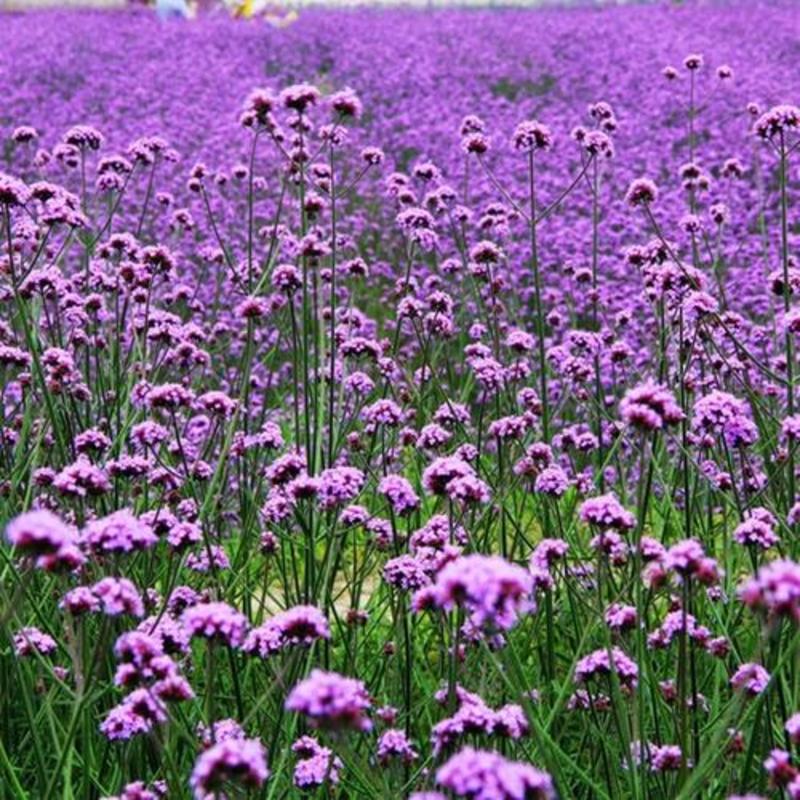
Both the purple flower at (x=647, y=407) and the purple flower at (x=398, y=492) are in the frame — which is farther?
the purple flower at (x=398, y=492)

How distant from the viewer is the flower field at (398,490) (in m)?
1.78

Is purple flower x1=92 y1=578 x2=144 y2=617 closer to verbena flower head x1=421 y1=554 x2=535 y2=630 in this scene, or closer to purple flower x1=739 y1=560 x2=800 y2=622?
verbena flower head x1=421 y1=554 x2=535 y2=630

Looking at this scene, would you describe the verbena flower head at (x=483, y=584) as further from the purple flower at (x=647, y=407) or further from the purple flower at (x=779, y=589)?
the purple flower at (x=647, y=407)

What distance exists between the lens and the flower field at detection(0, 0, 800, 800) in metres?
Result: 1.78

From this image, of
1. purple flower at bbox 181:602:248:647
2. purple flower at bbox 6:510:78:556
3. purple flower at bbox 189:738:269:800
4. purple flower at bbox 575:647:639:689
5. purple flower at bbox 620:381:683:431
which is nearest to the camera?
purple flower at bbox 189:738:269:800

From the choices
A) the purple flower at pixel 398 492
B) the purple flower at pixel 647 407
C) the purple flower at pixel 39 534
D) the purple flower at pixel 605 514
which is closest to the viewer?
the purple flower at pixel 39 534

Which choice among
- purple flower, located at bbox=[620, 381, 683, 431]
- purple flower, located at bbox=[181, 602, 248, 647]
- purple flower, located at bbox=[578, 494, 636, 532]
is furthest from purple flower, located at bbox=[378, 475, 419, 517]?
purple flower, located at bbox=[181, 602, 248, 647]

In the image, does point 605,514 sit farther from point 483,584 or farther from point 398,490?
Answer: point 483,584

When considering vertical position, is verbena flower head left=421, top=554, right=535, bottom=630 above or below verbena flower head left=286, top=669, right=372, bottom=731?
above

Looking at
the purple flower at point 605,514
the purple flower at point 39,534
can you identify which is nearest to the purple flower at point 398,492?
the purple flower at point 605,514

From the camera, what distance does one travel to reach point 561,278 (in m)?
6.61

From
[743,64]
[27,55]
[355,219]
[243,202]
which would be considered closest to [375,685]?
[355,219]

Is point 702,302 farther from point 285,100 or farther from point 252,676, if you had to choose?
point 252,676

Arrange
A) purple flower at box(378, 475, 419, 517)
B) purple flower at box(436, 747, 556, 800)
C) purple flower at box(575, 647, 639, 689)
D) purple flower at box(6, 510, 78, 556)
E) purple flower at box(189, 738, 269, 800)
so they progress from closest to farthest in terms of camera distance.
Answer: purple flower at box(436, 747, 556, 800) → purple flower at box(189, 738, 269, 800) → purple flower at box(6, 510, 78, 556) → purple flower at box(575, 647, 639, 689) → purple flower at box(378, 475, 419, 517)
